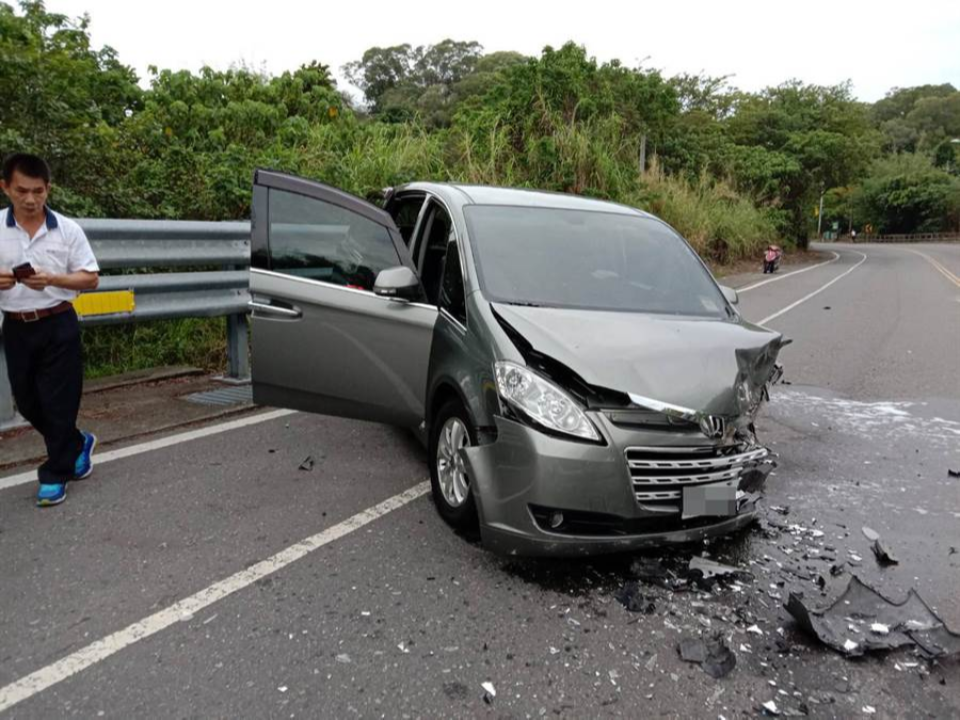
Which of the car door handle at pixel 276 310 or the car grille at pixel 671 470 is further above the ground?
the car door handle at pixel 276 310

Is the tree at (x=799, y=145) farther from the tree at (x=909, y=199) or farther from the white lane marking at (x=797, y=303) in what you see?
the tree at (x=909, y=199)

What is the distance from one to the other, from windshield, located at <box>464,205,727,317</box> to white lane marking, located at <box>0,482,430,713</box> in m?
1.42

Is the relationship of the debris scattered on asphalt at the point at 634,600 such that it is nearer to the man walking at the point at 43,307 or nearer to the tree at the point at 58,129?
the man walking at the point at 43,307

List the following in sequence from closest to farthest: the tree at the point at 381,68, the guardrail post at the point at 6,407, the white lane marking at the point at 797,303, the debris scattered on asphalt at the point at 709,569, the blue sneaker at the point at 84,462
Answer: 1. the debris scattered on asphalt at the point at 709,569
2. the blue sneaker at the point at 84,462
3. the guardrail post at the point at 6,407
4. the white lane marking at the point at 797,303
5. the tree at the point at 381,68

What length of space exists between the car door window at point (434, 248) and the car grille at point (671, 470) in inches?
69.9

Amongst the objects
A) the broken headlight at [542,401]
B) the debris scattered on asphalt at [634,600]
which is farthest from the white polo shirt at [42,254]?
the debris scattered on asphalt at [634,600]

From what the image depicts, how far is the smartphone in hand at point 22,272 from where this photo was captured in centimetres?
365

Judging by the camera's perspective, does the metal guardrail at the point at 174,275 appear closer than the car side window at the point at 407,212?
No

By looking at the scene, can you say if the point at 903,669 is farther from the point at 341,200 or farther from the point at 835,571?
the point at 341,200

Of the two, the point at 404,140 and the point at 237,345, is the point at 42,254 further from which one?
the point at 404,140

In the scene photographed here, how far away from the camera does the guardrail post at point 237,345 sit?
648cm

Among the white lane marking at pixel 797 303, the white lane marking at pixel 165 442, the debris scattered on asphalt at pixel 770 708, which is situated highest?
the debris scattered on asphalt at pixel 770 708

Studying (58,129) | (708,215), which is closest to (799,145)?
(708,215)

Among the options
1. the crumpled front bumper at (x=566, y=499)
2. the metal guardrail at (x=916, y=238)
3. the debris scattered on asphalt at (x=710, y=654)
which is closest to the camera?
the debris scattered on asphalt at (x=710, y=654)
